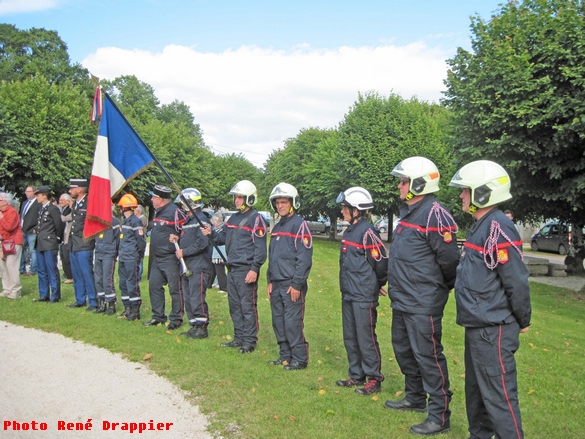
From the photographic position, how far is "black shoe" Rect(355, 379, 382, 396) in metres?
6.16

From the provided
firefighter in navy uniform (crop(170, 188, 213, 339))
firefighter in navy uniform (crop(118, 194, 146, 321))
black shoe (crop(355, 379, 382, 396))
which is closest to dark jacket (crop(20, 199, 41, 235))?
firefighter in navy uniform (crop(118, 194, 146, 321))

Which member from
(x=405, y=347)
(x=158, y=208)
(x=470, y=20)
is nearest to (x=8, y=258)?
(x=158, y=208)

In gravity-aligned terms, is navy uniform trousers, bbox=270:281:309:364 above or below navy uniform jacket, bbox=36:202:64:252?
below

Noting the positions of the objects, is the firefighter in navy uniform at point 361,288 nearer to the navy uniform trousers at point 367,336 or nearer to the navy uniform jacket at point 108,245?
the navy uniform trousers at point 367,336

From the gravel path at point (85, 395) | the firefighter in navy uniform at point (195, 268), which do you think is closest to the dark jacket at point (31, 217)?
the gravel path at point (85, 395)

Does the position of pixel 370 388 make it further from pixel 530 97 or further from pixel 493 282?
pixel 530 97

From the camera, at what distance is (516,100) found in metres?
13.2

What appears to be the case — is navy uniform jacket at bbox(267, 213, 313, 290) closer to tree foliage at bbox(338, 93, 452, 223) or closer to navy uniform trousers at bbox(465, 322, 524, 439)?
navy uniform trousers at bbox(465, 322, 524, 439)

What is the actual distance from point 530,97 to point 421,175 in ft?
30.0

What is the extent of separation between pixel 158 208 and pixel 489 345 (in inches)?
252

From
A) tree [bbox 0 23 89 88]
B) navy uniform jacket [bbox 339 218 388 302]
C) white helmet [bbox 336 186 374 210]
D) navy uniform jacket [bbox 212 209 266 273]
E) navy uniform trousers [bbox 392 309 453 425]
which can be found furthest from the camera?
tree [bbox 0 23 89 88]

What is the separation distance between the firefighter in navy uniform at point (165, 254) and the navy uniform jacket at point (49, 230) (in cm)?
313

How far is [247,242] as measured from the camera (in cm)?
796

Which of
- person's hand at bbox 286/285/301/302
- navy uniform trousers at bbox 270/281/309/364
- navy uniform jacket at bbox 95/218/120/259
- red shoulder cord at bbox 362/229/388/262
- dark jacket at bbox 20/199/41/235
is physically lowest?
navy uniform trousers at bbox 270/281/309/364
